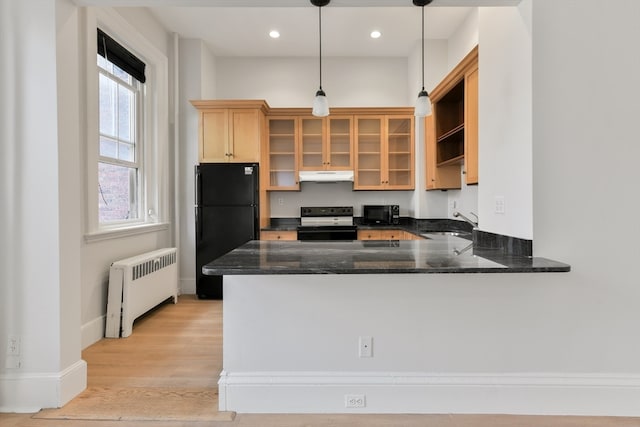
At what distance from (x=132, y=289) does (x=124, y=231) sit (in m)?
0.54

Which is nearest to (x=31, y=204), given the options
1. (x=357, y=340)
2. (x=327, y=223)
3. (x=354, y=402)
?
(x=357, y=340)

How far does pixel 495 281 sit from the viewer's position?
1830 millimetres

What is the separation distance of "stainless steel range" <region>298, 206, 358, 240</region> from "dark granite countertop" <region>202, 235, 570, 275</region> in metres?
1.99

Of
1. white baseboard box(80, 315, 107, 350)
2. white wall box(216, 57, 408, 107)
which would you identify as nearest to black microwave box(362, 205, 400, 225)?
white wall box(216, 57, 408, 107)

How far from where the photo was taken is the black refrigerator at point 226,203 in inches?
159

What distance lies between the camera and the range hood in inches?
175

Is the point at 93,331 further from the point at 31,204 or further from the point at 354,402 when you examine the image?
the point at 354,402

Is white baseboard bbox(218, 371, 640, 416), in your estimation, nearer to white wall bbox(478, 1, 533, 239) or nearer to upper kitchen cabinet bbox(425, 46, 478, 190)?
white wall bbox(478, 1, 533, 239)

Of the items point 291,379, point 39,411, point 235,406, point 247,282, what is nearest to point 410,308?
point 291,379

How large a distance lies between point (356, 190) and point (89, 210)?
2.96 m

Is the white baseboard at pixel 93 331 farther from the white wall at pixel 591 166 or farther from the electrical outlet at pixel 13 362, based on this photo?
the white wall at pixel 591 166

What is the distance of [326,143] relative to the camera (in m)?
4.55

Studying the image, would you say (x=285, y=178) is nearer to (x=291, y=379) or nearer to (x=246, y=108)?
(x=246, y=108)

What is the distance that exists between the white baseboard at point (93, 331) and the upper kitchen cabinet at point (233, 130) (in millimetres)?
2049
